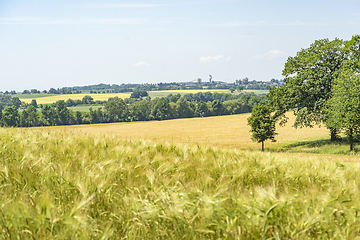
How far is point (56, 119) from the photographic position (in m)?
101

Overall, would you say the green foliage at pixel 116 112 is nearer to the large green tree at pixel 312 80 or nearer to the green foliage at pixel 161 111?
the green foliage at pixel 161 111

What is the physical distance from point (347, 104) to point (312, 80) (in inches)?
199

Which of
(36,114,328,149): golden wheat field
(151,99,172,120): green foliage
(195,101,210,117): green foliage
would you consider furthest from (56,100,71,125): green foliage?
(195,101,210,117): green foliage

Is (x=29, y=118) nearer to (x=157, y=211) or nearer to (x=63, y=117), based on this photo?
(x=63, y=117)

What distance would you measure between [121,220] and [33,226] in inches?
27.1

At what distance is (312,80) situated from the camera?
101 ft

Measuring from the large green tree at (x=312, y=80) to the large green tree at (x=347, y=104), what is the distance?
96.0 inches

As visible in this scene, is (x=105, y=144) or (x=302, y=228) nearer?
(x=302, y=228)

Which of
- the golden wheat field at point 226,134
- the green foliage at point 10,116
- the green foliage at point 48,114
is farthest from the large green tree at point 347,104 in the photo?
the green foliage at point 10,116

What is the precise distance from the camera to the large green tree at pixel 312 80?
3120cm

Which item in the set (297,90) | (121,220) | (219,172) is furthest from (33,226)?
(297,90)

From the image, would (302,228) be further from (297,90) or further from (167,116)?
(167,116)

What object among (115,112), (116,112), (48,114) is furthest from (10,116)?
(116,112)

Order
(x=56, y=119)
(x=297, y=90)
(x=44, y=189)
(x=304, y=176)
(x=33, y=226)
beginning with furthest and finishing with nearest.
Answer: (x=56, y=119) < (x=297, y=90) < (x=304, y=176) < (x=44, y=189) < (x=33, y=226)
